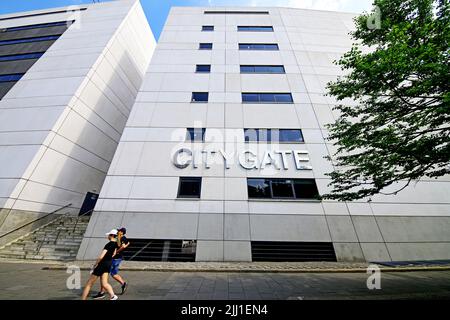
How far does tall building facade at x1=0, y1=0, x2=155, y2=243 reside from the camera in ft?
38.5

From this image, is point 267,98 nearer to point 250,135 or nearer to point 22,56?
point 250,135

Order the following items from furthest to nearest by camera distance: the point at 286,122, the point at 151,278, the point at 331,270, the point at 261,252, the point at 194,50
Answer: the point at 194,50 → the point at 286,122 → the point at 261,252 → the point at 331,270 → the point at 151,278

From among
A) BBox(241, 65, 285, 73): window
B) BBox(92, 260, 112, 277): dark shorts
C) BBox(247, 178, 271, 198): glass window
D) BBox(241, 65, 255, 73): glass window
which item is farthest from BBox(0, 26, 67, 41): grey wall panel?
BBox(92, 260, 112, 277): dark shorts

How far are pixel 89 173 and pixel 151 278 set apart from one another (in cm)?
1255

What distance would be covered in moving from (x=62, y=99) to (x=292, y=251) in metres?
18.5

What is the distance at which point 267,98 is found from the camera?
1428 centimetres

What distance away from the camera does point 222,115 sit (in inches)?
521

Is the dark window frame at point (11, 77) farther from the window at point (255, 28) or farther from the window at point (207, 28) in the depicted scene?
the window at point (255, 28)

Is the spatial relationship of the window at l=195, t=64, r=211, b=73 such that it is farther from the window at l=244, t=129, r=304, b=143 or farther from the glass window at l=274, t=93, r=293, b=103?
the window at l=244, t=129, r=304, b=143

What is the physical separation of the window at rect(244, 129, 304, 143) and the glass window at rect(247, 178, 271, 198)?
2.82m

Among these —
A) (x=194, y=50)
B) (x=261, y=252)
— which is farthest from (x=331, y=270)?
(x=194, y=50)

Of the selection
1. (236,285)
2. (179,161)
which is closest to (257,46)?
(179,161)

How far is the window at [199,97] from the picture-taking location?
14.1m
